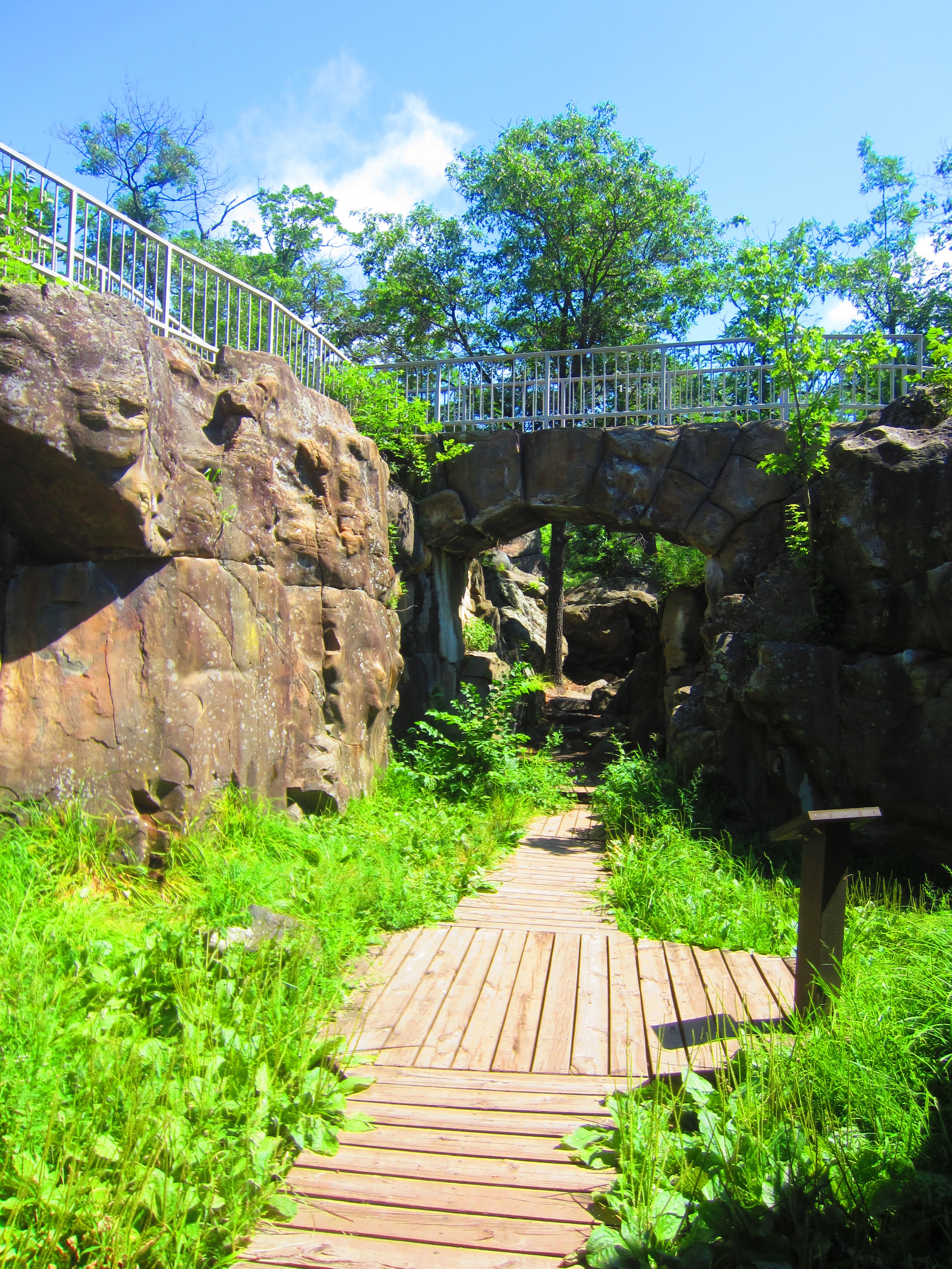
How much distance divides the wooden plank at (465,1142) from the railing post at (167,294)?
20.0 feet

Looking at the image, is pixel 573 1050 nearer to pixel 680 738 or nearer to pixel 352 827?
pixel 352 827

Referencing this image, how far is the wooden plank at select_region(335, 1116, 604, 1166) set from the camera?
326 centimetres

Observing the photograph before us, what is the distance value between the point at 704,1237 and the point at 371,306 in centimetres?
1869

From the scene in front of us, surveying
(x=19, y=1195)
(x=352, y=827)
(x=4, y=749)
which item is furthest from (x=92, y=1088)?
(x=352, y=827)

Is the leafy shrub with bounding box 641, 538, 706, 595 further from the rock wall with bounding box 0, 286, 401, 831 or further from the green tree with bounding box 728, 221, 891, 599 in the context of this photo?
the rock wall with bounding box 0, 286, 401, 831

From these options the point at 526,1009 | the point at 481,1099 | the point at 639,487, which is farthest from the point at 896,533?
the point at 481,1099

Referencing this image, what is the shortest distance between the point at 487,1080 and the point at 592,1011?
84 cm

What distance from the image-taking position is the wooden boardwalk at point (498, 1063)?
9.25 ft

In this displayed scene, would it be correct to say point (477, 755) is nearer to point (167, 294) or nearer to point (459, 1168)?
point (167, 294)

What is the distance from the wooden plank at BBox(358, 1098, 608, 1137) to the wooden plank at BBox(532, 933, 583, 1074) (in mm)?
371

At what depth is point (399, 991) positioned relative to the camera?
473 centimetres

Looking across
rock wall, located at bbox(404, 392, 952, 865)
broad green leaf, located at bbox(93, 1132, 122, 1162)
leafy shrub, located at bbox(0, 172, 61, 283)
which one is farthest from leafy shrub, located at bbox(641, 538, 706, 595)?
broad green leaf, located at bbox(93, 1132, 122, 1162)

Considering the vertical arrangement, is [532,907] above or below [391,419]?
below

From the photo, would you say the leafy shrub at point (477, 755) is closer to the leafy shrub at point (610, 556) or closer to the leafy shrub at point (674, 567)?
the leafy shrub at point (674, 567)
